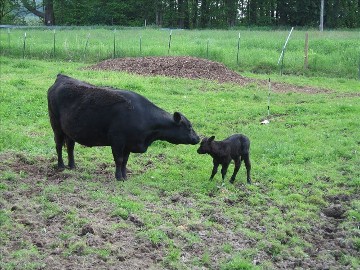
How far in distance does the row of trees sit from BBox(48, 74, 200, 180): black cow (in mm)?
59620

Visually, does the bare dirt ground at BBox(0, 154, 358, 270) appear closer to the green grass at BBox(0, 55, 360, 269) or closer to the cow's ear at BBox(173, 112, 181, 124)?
the green grass at BBox(0, 55, 360, 269)

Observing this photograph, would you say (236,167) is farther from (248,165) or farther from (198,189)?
(198,189)

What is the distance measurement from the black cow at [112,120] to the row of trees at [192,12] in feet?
196

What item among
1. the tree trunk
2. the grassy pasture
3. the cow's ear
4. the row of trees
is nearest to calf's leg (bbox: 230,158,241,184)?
the cow's ear

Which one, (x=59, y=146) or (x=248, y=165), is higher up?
(x=59, y=146)

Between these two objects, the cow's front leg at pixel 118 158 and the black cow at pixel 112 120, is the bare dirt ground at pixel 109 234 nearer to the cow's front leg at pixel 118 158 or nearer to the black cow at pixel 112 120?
the cow's front leg at pixel 118 158

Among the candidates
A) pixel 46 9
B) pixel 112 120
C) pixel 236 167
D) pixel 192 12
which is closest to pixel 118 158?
pixel 112 120

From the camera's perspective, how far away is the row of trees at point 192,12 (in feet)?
236

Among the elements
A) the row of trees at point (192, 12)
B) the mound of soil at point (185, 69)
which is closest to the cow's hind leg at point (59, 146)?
the mound of soil at point (185, 69)

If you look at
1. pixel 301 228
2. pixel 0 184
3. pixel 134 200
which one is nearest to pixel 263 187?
pixel 301 228

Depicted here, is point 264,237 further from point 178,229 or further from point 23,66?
point 23,66

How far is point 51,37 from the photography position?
1641 inches

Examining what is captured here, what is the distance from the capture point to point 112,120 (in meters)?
11.2

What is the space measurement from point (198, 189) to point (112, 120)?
210 centimetres
